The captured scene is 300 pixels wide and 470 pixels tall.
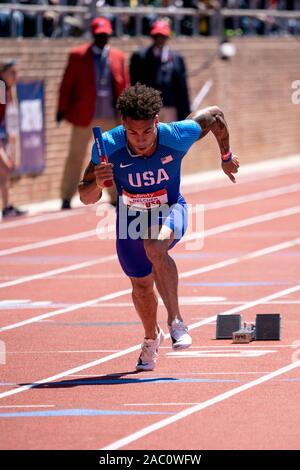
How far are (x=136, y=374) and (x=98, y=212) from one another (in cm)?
1060

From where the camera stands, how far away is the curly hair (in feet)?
30.3

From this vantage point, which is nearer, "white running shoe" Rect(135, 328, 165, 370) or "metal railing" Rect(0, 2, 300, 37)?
"white running shoe" Rect(135, 328, 165, 370)

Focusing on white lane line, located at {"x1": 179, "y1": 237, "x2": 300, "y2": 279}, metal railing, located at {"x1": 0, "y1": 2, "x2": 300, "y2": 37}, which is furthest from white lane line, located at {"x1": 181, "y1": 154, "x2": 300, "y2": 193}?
white lane line, located at {"x1": 179, "y1": 237, "x2": 300, "y2": 279}

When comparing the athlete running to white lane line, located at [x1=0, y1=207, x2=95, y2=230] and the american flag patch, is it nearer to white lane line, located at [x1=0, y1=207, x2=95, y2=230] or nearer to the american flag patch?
the american flag patch

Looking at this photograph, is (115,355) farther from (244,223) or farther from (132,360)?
(244,223)

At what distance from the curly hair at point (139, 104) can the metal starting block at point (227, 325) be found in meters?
2.11

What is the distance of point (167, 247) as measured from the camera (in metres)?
9.52

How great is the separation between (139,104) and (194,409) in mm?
2067

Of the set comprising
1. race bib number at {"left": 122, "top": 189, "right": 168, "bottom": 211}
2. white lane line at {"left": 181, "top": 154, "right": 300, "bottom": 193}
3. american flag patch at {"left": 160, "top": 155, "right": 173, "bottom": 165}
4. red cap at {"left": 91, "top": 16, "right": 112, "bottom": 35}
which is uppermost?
red cap at {"left": 91, "top": 16, "right": 112, "bottom": 35}

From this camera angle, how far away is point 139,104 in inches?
364

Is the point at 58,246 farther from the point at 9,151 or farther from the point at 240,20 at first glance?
the point at 240,20

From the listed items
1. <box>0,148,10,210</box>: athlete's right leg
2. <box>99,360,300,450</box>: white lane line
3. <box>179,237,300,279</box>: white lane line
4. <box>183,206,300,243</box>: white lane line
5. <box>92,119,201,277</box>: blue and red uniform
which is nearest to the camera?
<box>99,360,300,450</box>: white lane line

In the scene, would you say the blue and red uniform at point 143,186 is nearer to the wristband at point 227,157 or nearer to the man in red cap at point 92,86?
the wristband at point 227,157

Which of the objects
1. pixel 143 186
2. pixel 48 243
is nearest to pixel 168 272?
pixel 143 186
